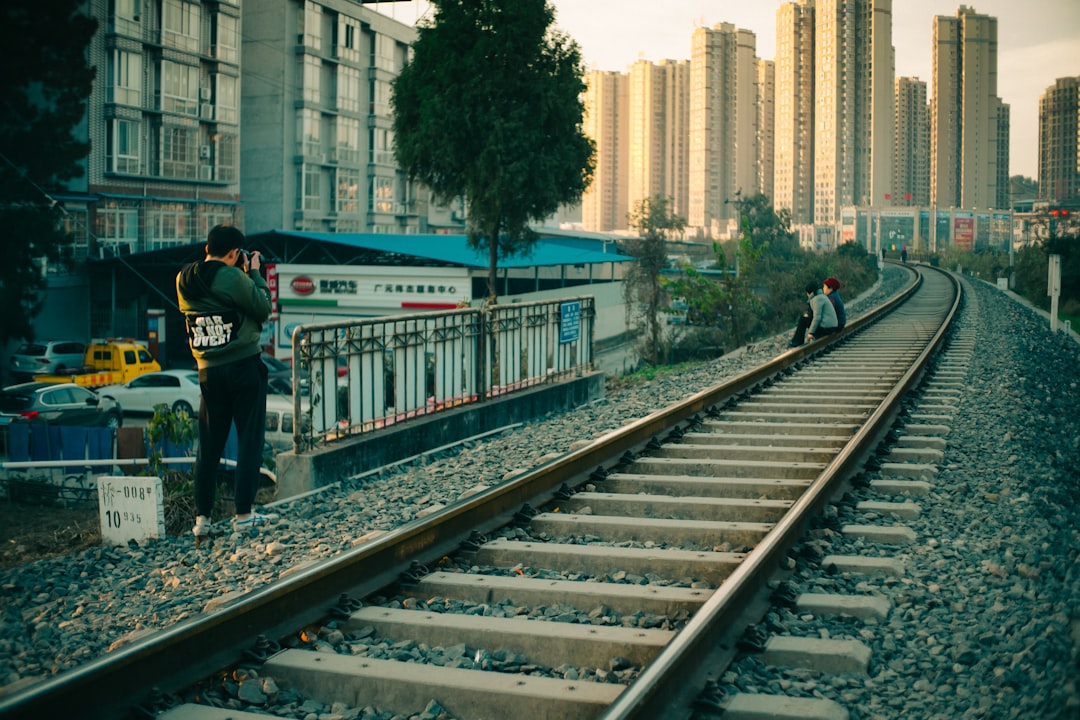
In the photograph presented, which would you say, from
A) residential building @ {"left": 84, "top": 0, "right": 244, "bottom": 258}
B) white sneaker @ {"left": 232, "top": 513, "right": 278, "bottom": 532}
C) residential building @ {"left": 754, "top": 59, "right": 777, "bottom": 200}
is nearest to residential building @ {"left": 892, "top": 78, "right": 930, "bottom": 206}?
residential building @ {"left": 754, "top": 59, "right": 777, "bottom": 200}

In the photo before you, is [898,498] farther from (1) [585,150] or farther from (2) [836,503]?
(1) [585,150]

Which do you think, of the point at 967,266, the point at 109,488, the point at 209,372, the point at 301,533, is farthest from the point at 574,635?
the point at 967,266

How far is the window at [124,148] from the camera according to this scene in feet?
147

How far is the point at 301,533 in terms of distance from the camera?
6.22 m

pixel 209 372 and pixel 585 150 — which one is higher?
pixel 585 150

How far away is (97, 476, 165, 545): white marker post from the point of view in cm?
668

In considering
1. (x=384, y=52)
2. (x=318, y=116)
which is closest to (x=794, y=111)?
(x=384, y=52)

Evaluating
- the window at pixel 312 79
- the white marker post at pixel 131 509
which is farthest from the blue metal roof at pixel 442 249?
the white marker post at pixel 131 509

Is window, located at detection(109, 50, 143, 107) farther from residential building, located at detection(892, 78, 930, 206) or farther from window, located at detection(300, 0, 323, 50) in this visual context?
residential building, located at detection(892, 78, 930, 206)

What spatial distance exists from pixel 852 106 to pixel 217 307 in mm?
126652

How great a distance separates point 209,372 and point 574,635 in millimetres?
3234

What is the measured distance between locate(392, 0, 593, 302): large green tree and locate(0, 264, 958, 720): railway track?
866 inches

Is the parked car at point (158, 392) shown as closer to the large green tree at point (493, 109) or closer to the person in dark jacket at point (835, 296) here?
the large green tree at point (493, 109)

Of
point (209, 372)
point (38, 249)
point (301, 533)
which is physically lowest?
point (301, 533)
